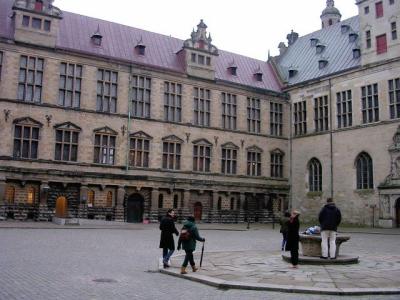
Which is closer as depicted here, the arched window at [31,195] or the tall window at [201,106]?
the arched window at [31,195]

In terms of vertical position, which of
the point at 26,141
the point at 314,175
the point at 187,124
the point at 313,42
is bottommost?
the point at 314,175

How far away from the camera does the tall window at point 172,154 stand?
143 feet

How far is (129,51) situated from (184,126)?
28.0ft

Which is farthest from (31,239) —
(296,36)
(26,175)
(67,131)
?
(296,36)

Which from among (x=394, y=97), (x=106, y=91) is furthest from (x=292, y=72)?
(x=106, y=91)

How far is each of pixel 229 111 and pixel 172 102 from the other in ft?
20.9

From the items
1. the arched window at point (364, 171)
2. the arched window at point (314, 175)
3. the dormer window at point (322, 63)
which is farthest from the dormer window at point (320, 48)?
the arched window at point (364, 171)

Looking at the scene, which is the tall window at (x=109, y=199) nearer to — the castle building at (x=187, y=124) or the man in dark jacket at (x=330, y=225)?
the castle building at (x=187, y=124)

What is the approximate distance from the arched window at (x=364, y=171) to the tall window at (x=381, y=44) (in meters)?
8.97

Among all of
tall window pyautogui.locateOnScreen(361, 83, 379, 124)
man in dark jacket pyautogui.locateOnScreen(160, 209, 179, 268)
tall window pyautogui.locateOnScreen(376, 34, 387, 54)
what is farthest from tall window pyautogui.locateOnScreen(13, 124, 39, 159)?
tall window pyautogui.locateOnScreen(376, 34, 387, 54)

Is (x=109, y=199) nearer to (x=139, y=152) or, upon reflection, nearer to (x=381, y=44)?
(x=139, y=152)

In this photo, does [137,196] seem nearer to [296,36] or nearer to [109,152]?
[109,152]

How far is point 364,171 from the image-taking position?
140 ft

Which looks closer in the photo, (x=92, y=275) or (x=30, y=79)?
(x=92, y=275)
